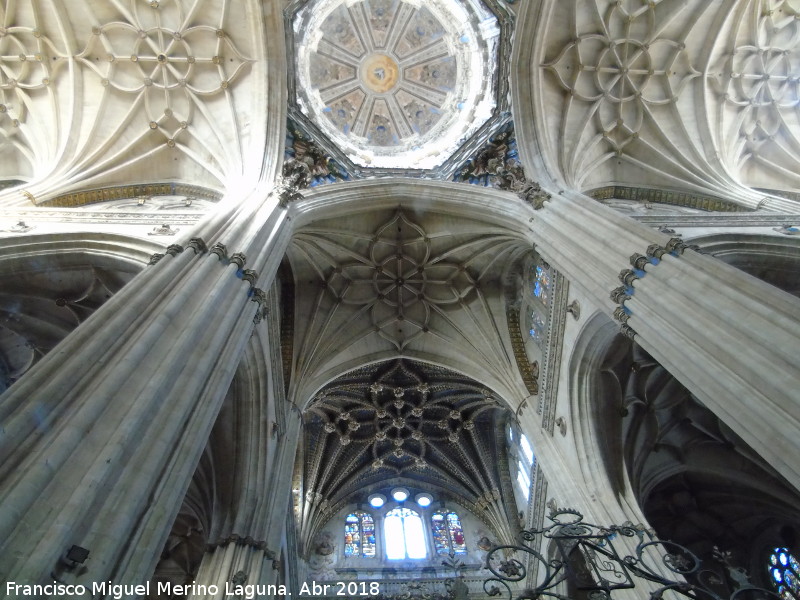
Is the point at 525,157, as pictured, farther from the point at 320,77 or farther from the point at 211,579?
the point at 211,579

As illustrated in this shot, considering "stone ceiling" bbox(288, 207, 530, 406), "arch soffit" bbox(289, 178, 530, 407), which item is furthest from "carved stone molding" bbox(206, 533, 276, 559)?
"stone ceiling" bbox(288, 207, 530, 406)

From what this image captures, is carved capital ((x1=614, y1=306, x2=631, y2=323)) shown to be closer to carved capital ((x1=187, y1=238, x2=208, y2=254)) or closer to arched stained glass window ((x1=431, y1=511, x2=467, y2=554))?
carved capital ((x1=187, y1=238, x2=208, y2=254))

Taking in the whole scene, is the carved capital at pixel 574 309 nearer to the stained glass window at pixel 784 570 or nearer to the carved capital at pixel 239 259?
the carved capital at pixel 239 259

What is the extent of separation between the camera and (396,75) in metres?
20.5

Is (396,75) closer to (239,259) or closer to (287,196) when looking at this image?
(287,196)

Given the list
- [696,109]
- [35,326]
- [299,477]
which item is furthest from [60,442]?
[696,109]

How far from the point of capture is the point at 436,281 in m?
16.6

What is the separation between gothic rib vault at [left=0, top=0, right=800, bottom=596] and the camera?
7312 millimetres

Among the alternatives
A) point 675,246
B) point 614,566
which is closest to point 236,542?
point 614,566

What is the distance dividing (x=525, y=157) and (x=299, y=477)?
475 inches

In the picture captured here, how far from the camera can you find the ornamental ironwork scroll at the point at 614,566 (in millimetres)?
4812

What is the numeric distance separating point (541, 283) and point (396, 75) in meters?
11.1

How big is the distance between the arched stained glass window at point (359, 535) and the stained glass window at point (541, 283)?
377 inches

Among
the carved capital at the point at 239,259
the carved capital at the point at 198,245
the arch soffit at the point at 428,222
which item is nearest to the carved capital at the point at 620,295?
the arch soffit at the point at 428,222
